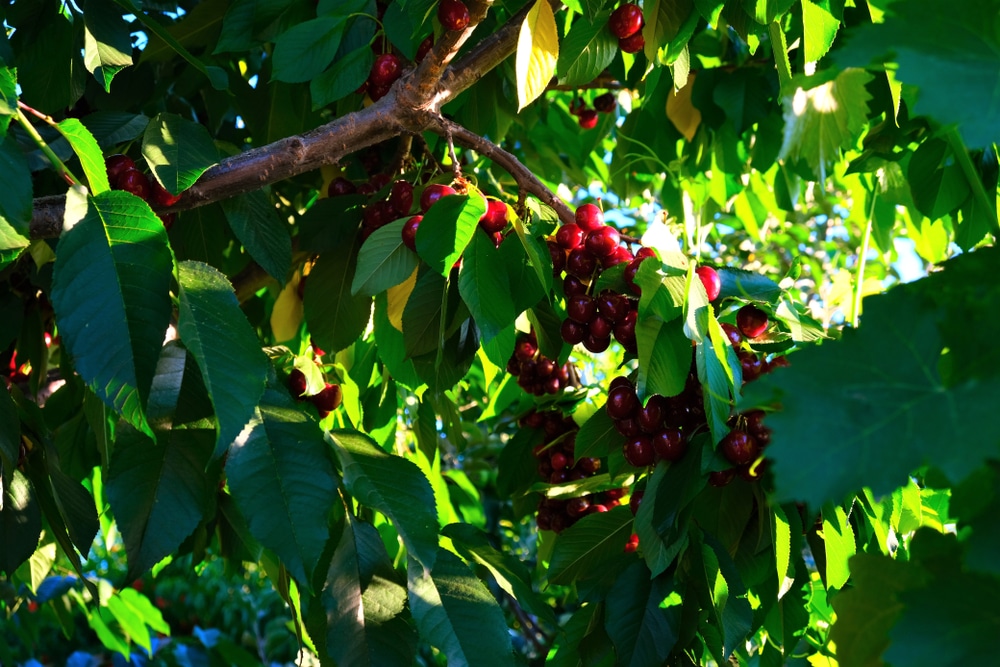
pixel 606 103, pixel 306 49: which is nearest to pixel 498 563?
pixel 306 49

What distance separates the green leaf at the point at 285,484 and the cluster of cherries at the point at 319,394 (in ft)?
1.36

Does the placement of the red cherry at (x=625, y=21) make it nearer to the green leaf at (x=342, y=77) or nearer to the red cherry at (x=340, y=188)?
the green leaf at (x=342, y=77)

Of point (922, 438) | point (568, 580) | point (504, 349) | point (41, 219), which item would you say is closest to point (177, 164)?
point (41, 219)

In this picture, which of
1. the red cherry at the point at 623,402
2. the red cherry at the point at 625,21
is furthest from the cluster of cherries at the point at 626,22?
the red cherry at the point at 623,402

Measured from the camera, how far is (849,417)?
349 millimetres

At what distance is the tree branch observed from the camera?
3.06 feet

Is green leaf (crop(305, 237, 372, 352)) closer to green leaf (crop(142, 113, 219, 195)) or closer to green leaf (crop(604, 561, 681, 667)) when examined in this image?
green leaf (crop(142, 113, 219, 195))

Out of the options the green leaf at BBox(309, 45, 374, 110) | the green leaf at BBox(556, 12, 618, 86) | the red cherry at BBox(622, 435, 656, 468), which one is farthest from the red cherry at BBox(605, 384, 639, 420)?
the green leaf at BBox(309, 45, 374, 110)

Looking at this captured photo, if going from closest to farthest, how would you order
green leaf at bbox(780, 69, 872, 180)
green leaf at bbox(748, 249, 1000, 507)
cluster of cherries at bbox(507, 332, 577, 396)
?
green leaf at bbox(748, 249, 1000, 507) < green leaf at bbox(780, 69, 872, 180) < cluster of cherries at bbox(507, 332, 577, 396)

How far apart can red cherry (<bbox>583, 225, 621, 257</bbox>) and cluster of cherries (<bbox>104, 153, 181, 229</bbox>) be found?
0.43 metres

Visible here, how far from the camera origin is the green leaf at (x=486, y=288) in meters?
0.81

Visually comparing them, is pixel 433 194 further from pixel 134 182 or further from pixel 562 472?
pixel 562 472

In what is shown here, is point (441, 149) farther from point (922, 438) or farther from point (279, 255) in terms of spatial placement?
point (922, 438)

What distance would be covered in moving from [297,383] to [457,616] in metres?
0.50
